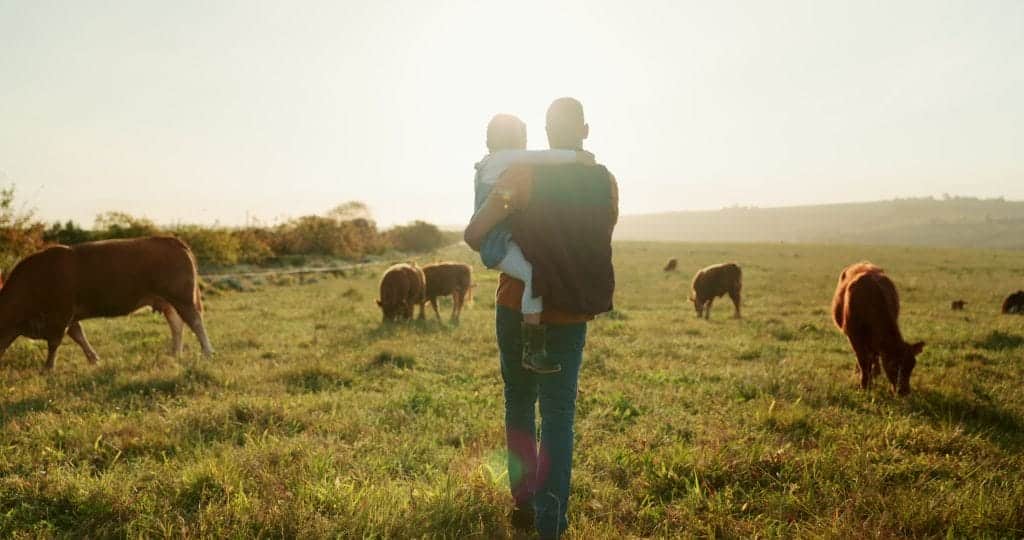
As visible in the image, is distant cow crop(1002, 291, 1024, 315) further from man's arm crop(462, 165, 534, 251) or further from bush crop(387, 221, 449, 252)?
bush crop(387, 221, 449, 252)

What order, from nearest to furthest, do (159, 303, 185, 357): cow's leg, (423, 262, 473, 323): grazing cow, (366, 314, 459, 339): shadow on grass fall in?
(159, 303, 185, 357): cow's leg
(366, 314, 459, 339): shadow on grass
(423, 262, 473, 323): grazing cow

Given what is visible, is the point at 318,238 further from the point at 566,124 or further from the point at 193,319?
the point at 566,124

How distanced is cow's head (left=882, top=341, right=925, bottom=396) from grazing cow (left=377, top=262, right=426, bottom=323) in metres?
9.35

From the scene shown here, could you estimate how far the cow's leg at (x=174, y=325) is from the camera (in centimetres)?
905

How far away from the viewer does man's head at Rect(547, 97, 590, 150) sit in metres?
3.18

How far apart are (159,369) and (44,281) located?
2.00m

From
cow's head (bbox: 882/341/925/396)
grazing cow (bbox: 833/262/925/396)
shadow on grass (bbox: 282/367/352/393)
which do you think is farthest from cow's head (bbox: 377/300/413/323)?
cow's head (bbox: 882/341/925/396)

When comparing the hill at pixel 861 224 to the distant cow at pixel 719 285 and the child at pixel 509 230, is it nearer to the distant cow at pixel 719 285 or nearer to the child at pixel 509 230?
the distant cow at pixel 719 285

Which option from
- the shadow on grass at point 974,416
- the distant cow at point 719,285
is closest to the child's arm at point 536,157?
the shadow on grass at point 974,416

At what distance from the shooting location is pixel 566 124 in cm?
317

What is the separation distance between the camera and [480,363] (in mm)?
8523

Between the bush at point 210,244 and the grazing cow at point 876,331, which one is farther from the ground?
the bush at point 210,244

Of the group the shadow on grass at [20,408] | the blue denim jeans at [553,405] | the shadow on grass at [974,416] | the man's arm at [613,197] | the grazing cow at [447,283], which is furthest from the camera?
the grazing cow at [447,283]

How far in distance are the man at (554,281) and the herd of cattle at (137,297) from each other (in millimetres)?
5456
